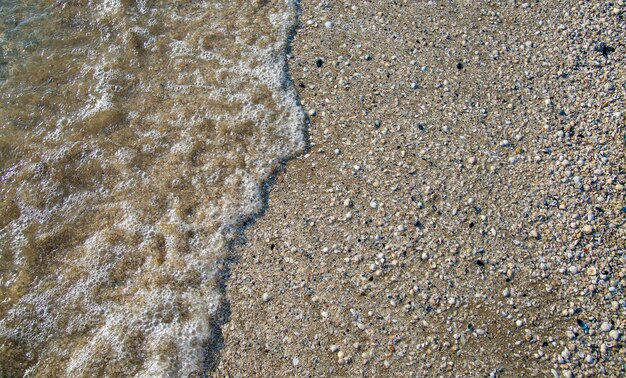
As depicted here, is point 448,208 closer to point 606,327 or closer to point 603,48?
point 606,327

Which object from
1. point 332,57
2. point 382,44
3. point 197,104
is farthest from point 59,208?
point 382,44

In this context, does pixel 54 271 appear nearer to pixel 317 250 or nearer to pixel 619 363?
pixel 317 250

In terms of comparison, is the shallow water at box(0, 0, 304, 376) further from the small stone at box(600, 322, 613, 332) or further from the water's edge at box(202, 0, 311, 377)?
the small stone at box(600, 322, 613, 332)

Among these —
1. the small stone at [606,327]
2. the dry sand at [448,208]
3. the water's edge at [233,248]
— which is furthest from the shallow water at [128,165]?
the small stone at [606,327]

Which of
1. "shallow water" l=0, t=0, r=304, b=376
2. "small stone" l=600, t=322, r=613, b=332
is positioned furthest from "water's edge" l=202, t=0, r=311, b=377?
"small stone" l=600, t=322, r=613, b=332

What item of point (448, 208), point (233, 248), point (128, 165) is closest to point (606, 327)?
point (448, 208)

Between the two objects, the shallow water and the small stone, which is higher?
the shallow water
